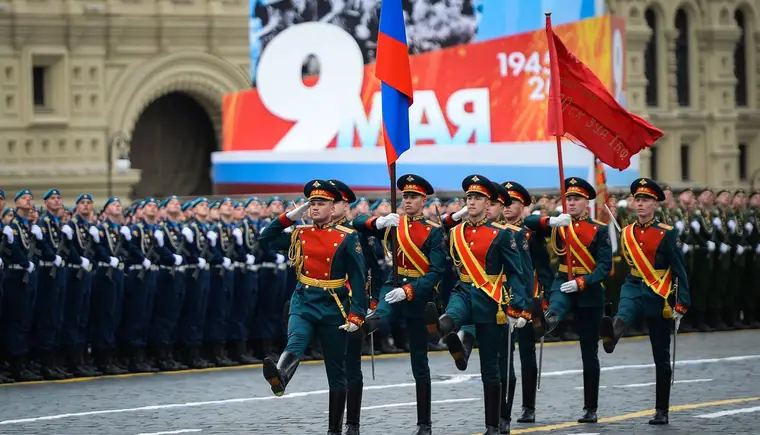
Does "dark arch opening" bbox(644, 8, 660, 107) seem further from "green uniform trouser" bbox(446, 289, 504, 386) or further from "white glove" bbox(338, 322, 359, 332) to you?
"white glove" bbox(338, 322, 359, 332)

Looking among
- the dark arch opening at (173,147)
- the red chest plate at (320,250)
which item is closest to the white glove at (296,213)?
the red chest plate at (320,250)

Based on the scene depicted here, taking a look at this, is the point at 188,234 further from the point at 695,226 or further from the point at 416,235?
the point at 695,226

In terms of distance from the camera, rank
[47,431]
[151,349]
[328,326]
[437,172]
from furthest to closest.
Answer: [437,172]
[151,349]
[47,431]
[328,326]

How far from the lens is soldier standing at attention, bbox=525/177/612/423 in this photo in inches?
Answer: 546

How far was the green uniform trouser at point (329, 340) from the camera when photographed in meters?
12.4

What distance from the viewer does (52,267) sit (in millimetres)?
17766

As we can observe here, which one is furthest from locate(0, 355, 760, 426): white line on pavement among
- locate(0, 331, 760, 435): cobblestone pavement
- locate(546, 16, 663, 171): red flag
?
locate(546, 16, 663, 171): red flag

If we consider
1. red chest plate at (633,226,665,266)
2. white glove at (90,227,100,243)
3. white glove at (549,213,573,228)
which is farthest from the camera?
white glove at (90,227,100,243)

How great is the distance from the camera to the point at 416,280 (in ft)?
43.1

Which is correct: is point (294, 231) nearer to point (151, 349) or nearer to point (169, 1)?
point (151, 349)

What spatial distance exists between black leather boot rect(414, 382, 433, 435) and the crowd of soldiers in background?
13.0 feet

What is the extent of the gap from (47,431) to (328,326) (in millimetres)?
2553

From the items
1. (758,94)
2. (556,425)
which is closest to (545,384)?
(556,425)

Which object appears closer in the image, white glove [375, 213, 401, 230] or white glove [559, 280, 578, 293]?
white glove [375, 213, 401, 230]
